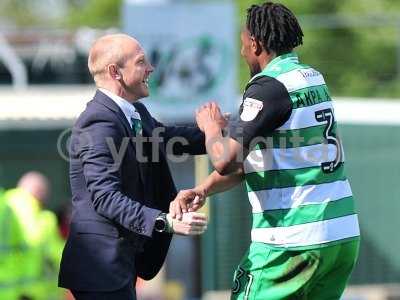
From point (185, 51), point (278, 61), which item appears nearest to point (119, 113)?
point (278, 61)

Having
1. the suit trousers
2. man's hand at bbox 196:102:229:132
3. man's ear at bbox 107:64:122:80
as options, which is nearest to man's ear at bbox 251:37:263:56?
man's hand at bbox 196:102:229:132

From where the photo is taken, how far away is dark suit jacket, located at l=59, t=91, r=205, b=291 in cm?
514

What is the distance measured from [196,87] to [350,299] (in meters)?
2.64

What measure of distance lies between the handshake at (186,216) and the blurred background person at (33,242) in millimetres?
4453

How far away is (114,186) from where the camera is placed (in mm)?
5152

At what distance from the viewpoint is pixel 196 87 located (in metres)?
11.6

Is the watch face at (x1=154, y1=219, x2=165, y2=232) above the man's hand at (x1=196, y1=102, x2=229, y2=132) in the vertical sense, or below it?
below

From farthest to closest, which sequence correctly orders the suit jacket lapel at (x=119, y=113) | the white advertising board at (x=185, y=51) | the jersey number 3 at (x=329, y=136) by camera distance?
the white advertising board at (x=185, y=51)
the suit jacket lapel at (x=119, y=113)
the jersey number 3 at (x=329, y=136)

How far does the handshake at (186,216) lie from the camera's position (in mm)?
5074

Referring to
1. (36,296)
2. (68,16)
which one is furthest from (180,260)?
(68,16)

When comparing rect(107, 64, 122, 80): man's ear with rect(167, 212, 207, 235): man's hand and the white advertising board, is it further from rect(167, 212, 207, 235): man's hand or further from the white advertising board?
the white advertising board

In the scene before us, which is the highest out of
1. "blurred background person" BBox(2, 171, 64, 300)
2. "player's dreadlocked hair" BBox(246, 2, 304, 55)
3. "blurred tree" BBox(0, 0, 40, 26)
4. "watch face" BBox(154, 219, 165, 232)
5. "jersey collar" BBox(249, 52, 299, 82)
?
"player's dreadlocked hair" BBox(246, 2, 304, 55)

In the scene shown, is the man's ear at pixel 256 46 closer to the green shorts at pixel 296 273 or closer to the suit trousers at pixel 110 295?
the green shorts at pixel 296 273

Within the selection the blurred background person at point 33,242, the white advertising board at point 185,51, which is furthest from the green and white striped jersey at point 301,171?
the white advertising board at point 185,51
